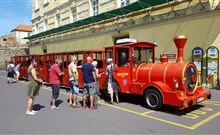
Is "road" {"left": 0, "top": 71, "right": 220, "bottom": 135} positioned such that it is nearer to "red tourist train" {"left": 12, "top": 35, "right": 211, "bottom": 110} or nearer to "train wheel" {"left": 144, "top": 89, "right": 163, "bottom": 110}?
"train wheel" {"left": 144, "top": 89, "right": 163, "bottom": 110}

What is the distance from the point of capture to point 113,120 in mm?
6152

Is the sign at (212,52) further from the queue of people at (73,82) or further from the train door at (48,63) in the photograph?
the train door at (48,63)

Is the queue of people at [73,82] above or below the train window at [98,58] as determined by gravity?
below

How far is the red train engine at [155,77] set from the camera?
6.70m

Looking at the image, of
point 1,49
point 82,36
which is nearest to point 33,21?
point 1,49

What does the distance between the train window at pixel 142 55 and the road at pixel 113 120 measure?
176 cm

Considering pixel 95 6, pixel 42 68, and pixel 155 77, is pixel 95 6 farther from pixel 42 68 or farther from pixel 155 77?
pixel 155 77

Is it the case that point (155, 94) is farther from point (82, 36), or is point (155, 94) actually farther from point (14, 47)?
point (14, 47)

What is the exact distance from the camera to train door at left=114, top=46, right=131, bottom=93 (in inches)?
323

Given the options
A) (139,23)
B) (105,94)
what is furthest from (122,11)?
(105,94)

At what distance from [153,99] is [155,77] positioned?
0.79m

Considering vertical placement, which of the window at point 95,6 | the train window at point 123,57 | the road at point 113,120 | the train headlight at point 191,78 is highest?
the window at point 95,6

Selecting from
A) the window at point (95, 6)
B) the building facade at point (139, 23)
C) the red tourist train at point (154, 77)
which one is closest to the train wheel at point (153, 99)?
the red tourist train at point (154, 77)

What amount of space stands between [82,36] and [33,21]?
61.2ft
